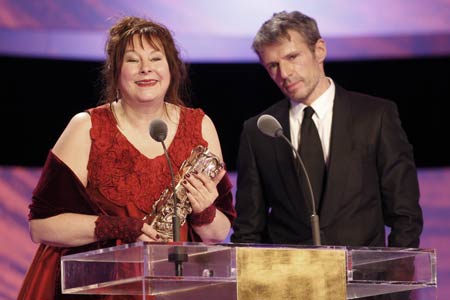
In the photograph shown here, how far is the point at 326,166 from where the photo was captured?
4488 mm

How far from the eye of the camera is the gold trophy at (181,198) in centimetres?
350

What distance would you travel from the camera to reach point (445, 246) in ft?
18.3

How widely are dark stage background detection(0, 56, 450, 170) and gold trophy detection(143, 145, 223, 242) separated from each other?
203 centimetres

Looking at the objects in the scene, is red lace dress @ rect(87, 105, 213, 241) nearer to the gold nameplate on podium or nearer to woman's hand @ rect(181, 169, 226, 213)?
woman's hand @ rect(181, 169, 226, 213)

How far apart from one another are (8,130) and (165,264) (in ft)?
9.90

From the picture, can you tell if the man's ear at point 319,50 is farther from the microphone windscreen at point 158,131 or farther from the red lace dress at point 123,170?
the microphone windscreen at point 158,131

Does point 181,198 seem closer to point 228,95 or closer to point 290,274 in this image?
point 290,274

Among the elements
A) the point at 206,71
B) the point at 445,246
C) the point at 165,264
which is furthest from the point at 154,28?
the point at 445,246

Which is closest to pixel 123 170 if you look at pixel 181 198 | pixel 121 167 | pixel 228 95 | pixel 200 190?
pixel 121 167

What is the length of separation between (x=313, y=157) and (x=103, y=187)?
118 centimetres

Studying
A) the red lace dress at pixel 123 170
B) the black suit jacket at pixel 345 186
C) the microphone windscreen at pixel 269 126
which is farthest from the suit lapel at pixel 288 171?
the microphone windscreen at pixel 269 126

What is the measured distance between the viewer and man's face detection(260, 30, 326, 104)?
451 centimetres

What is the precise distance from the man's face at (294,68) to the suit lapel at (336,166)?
0.57 ft

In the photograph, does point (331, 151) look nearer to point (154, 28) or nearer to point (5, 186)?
point (154, 28)
